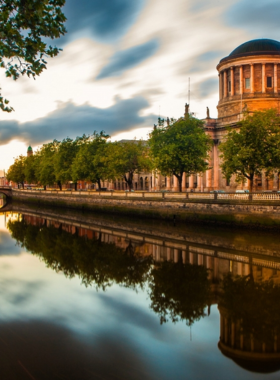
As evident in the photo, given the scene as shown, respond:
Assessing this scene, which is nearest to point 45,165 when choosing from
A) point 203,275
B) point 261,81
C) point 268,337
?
point 261,81

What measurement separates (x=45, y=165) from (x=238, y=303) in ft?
256

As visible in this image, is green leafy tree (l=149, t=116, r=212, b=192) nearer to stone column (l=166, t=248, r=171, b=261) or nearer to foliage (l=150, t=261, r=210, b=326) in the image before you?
stone column (l=166, t=248, r=171, b=261)

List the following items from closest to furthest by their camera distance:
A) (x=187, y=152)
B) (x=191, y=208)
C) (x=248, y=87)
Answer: (x=191, y=208) → (x=187, y=152) → (x=248, y=87)

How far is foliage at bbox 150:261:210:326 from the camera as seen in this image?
533 inches

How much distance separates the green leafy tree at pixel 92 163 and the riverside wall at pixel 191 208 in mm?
3714

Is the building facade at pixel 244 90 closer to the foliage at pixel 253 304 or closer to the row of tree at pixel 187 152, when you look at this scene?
the row of tree at pixel 187 152

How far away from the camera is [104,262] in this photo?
74.7 feet

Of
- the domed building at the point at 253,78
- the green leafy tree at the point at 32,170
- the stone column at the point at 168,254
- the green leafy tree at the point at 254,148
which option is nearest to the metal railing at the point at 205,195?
the green leafy tree at the point at 254,148

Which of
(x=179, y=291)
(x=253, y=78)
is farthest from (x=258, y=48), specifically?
(x=179, y=291)

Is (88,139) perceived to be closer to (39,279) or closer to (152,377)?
(39,279)

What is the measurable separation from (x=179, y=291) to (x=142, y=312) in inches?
112

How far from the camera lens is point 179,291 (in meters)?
16.2

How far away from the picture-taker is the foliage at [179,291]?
13.5m

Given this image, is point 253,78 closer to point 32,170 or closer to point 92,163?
point 92,163
